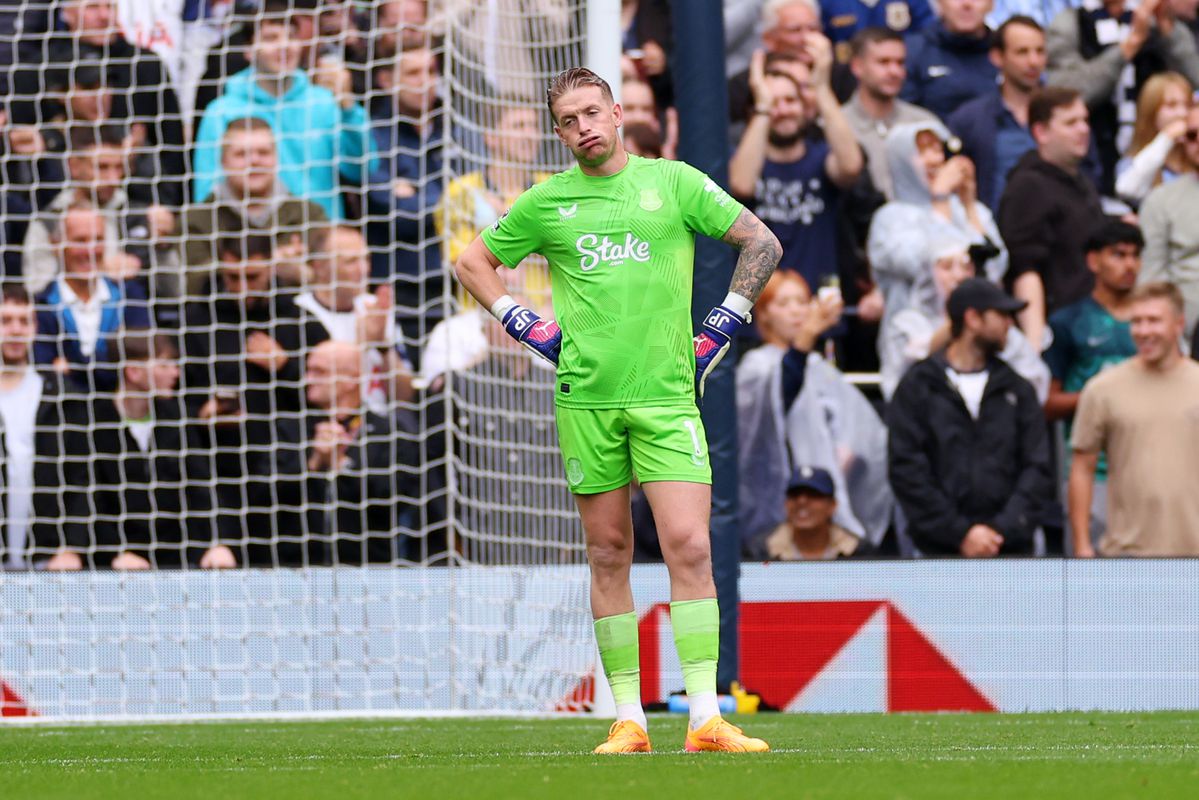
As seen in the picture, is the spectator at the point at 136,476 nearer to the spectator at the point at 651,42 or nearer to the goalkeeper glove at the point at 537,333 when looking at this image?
the spectator at the point at 651,42

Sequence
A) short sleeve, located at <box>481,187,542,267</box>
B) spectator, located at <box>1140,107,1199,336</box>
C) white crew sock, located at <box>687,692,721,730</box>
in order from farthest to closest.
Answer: spectator, located at <box>1140,107,1199,336</box>
short sleeve, located at <box>481,187,542,267</box>
white crew sock, located at <box>687,692,721,730</box>

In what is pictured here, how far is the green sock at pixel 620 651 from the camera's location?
658 centimetres

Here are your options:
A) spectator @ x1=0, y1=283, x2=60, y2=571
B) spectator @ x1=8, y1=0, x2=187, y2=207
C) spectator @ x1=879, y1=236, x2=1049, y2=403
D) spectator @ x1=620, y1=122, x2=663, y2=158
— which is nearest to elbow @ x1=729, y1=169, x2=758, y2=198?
spectator @ x1=620, y1=122, x2=663, y2=158

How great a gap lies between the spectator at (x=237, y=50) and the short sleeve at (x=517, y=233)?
6035mm

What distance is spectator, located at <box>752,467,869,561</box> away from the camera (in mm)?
11922

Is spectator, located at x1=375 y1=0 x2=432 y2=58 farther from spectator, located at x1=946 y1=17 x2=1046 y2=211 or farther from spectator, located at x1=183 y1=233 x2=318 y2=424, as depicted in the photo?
spectator, located at x1=946 y1=17 x2=1046 y2=211

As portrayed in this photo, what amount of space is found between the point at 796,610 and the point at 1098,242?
3.16 m

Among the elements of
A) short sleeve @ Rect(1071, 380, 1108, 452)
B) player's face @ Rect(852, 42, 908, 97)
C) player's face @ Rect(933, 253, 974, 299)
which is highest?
player's face @ Rect(852, 42, 908, 97)

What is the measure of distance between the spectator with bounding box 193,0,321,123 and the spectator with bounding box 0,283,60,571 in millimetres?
1752

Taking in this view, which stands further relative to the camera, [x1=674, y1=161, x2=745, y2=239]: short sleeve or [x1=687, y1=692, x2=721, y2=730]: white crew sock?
[x1=674, y1=161, x2=745, y2=239]: short sleeve

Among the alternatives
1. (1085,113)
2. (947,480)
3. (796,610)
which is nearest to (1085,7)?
(1085,113)

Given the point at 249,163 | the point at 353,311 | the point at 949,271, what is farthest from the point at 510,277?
the point at 949,271

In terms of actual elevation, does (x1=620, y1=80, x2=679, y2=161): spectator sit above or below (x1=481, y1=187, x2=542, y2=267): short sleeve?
above

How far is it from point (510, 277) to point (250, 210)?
1958 millimetres
